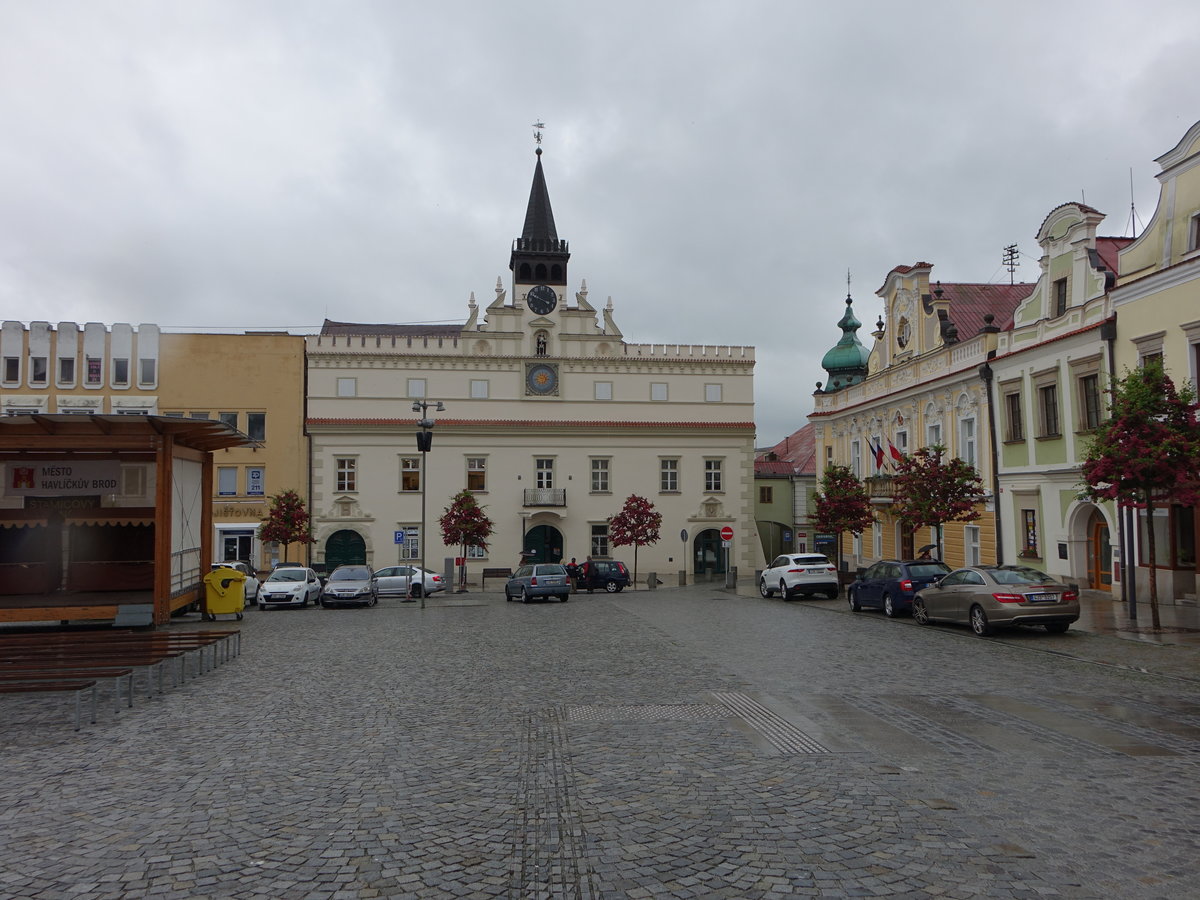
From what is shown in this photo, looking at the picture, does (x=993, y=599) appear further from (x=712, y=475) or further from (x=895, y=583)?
(x=712, y=475)

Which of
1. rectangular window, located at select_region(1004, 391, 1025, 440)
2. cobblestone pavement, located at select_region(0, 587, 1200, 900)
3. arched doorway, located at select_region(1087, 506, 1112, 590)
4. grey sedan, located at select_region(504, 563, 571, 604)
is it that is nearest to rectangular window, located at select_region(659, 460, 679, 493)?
grey sedan, located at select_region(504, 563, 571, 604)

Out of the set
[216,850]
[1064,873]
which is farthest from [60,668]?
[1064,873]

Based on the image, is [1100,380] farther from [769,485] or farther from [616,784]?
[769,485]

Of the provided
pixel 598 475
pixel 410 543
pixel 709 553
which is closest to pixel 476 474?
pixel 410 543

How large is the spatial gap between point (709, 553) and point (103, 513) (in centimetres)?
3547

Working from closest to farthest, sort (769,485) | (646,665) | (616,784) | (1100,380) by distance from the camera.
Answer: (616,784) < (646,665) < (1100,380) < (769,485)

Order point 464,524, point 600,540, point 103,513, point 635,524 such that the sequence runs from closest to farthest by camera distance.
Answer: point 103,513 < point 464,524 < point 635,524 < point 600,540

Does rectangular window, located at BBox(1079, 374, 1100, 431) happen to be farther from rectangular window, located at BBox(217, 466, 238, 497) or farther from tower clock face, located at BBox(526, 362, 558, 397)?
rectangular window, located at BBox(217, 466, 238, 497)

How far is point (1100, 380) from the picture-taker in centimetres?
2691

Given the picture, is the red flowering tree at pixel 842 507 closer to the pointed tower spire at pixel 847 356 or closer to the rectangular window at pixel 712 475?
the rectangular window at pixel 712 475

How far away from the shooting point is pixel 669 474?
53.2 metres

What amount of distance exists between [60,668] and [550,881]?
26.2 ft

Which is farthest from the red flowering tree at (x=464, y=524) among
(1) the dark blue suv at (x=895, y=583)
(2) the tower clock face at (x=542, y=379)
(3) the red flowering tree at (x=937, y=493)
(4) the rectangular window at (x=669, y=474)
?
(1) the dark blue suv at (x=895, y=583)

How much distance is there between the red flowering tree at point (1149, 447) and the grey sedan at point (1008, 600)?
5.66 ft
